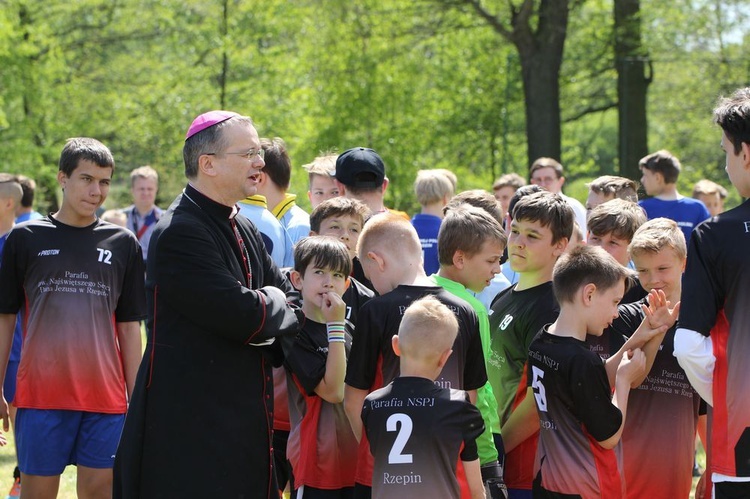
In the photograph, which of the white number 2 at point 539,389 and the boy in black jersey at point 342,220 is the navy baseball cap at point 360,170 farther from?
the white number 2 at point 539,389

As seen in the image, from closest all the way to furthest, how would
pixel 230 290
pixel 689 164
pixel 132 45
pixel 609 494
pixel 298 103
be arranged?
pixel 230 290 → pixel 609 494 → pixel 298 103 → pixel 689 164 → pixel 132 45

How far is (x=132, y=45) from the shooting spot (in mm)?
32062

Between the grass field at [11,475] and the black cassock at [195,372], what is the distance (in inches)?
164

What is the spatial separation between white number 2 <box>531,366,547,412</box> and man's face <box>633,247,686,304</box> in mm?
898

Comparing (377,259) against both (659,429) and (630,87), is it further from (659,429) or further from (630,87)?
(630,87)

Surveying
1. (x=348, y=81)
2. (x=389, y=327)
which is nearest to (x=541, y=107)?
(x=348, y=81)

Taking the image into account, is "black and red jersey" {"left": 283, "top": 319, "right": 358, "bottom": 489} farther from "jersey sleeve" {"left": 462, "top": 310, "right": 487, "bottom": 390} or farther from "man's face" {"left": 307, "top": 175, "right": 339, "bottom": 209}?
"man's face" {"left": 307, "top": 175, "right": 339, "bottom": 209}

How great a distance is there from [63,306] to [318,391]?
6.30ft

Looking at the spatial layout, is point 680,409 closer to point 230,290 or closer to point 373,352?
point 373,352

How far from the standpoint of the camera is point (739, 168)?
12.1 feet

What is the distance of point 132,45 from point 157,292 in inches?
1189

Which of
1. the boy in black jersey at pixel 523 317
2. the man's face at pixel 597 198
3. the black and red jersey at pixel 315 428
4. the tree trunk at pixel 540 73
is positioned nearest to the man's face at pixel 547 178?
the man's face at pixel 597 198

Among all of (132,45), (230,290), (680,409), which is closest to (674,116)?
(132,45)

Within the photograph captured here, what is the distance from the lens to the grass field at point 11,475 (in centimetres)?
750
